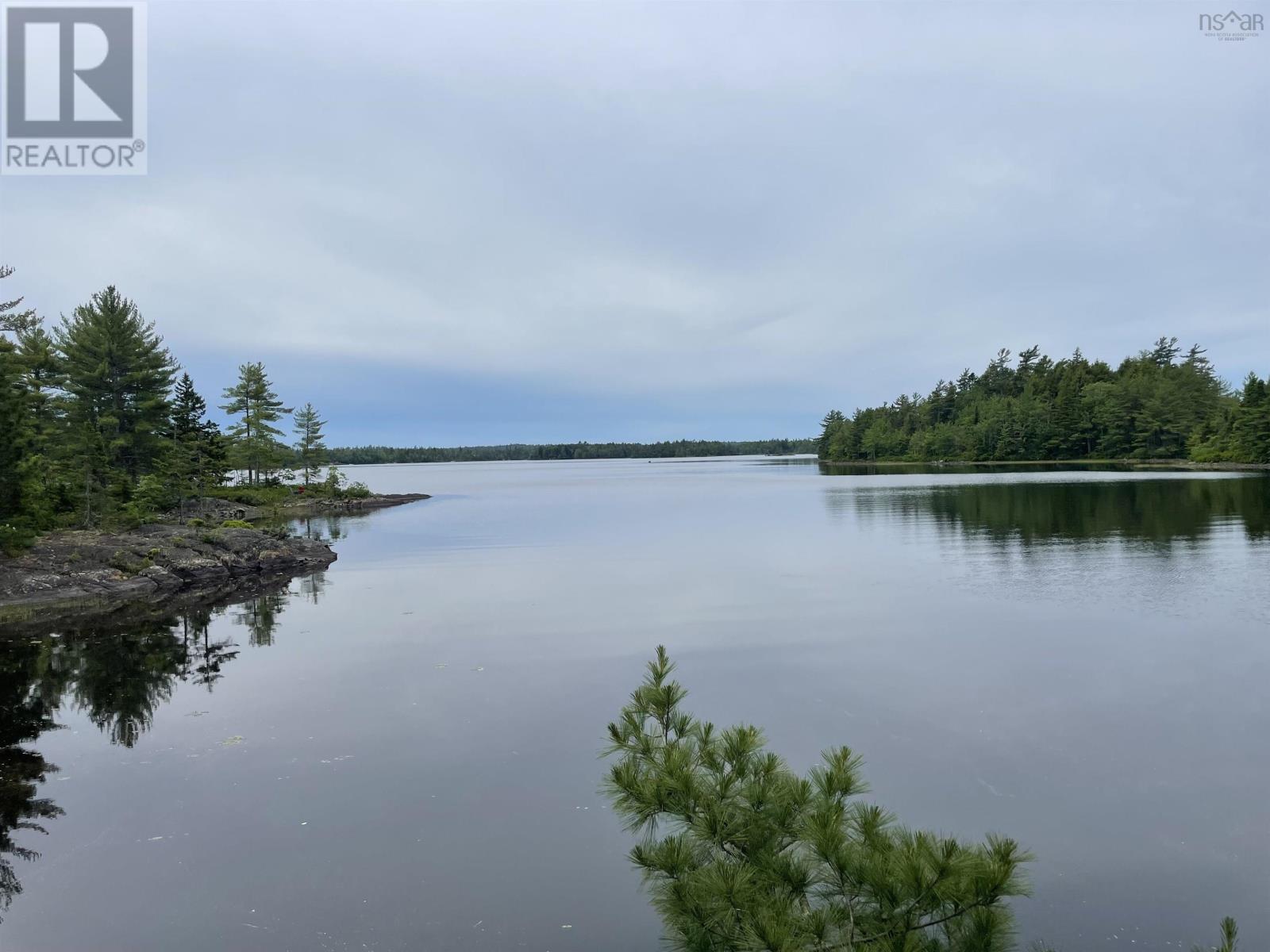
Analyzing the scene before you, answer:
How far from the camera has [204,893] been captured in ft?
18.9

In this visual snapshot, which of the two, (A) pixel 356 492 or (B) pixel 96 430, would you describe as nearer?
(B) pixel 96 430

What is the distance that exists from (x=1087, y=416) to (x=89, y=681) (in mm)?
102326

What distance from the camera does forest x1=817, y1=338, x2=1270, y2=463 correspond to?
71000 mm

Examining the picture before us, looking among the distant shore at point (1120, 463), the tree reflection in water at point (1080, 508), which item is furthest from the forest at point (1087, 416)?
the tree reflection in water at point (1080, 508)

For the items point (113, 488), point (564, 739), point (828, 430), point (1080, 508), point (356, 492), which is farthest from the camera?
point (828, 430)

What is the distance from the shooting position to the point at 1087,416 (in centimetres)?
9181

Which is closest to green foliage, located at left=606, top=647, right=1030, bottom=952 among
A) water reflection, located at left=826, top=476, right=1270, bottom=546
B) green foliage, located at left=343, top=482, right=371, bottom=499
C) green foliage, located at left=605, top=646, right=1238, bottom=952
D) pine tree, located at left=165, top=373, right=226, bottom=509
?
green foliage, located at left=605, top=646, right=1238, bottom=952

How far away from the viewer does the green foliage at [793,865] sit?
3426mm

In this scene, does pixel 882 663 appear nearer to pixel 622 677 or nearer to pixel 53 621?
pixel 622 677

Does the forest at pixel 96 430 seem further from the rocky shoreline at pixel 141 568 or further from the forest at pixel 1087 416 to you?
the forest at pixel 1087 416

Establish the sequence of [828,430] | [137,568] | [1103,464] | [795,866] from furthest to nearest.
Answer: [828,430]
[1103,464]
[137,568]
[795,866]

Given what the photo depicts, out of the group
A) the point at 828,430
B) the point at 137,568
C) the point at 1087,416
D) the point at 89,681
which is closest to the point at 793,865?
the point at 89,681

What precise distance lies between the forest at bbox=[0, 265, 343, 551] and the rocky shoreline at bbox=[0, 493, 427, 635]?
0.89 metres

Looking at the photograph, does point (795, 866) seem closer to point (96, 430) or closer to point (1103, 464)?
point (96, 430)
